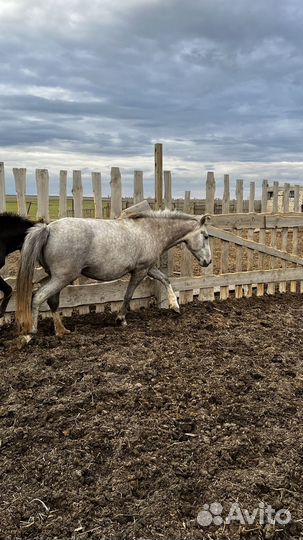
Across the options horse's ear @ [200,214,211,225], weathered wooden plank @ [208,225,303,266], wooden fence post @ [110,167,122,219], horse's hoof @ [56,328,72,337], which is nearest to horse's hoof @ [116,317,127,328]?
horse's hoof @ [56,328,72,337]

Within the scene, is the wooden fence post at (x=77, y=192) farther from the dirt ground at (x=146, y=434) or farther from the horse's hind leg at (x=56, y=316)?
the dirt ground at (x=146, y=434)

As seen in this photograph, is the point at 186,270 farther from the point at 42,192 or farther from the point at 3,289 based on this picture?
the point at 3,289

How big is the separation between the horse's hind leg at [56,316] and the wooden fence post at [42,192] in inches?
42.6

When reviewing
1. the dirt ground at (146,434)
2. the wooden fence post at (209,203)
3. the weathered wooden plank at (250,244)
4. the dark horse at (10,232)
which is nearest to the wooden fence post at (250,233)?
the weathered wooden plank at (250,244)

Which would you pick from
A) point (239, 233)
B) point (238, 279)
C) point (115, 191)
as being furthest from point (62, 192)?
point (238, 279)

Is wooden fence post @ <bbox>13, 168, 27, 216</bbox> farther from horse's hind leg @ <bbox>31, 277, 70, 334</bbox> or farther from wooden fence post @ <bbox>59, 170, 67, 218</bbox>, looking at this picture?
horse's hind leg @ <bbox>31, 277, 70, 334</bbox>

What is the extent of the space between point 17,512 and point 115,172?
15.3 ft

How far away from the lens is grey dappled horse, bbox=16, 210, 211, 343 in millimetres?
4805

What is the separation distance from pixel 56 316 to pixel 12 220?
1.20 metres

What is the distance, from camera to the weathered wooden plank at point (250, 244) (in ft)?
23.6

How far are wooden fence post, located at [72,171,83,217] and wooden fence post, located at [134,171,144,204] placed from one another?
2.91ft

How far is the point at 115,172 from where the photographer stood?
632 centimetres

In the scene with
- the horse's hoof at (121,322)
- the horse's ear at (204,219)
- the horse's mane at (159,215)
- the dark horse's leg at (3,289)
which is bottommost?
the horse's hoof at (121,322)

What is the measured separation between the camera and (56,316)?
535cm
